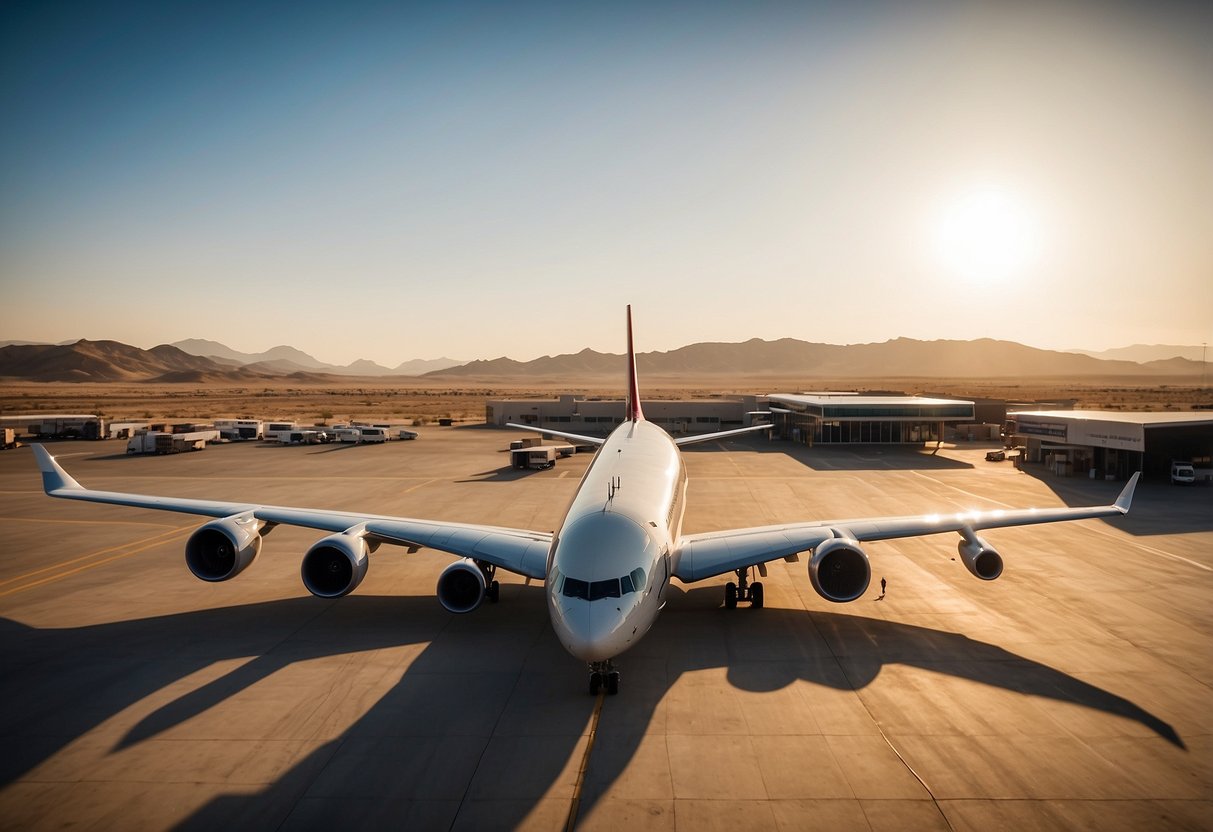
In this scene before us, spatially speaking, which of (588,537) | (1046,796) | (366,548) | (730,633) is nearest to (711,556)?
(730,633)

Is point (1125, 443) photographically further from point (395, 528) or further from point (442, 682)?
point (442, 682)

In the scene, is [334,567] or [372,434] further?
[372,434]

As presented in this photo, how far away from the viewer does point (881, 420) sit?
212 ft

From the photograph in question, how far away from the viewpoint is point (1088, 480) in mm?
43438

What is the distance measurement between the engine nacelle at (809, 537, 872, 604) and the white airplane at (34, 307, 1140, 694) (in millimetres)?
27

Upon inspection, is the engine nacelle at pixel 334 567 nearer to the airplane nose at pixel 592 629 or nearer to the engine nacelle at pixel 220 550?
the engine nacelle at pixel 220 550

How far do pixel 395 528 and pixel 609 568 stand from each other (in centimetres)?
871

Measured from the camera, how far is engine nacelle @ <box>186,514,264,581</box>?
716 inches

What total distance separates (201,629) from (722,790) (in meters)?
16.0

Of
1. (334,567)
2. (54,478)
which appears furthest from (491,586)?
(54,478)

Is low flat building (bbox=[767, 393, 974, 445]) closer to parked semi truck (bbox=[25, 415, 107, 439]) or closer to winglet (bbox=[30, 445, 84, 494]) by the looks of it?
winglet (bbox=[30, 445, 84, 494])

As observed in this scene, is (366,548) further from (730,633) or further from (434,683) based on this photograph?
(730,633)

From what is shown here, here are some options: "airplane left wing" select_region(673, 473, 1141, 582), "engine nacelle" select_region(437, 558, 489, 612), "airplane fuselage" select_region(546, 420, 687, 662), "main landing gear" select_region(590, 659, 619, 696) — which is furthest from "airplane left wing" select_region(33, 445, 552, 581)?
"airplane left wing" select_region(673, 473, 1141, 582)

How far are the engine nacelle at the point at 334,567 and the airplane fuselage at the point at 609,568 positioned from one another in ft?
19.6
